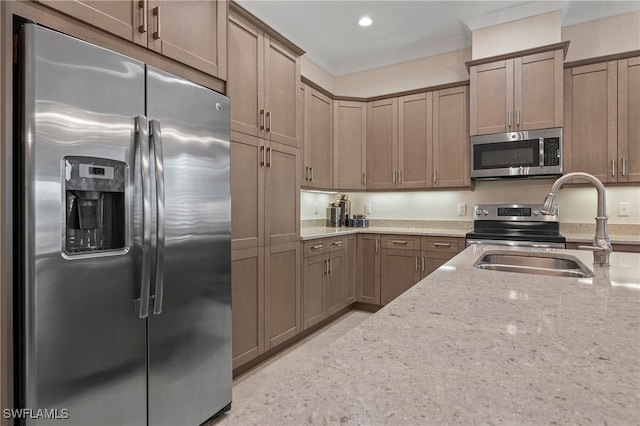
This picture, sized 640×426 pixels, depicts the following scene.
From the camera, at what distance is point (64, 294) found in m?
1.24

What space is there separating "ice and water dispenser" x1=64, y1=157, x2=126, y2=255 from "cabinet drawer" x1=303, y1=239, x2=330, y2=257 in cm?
173

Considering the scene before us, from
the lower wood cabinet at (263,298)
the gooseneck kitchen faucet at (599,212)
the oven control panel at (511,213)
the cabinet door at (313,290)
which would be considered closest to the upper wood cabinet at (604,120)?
the oven control panel at (511,213)

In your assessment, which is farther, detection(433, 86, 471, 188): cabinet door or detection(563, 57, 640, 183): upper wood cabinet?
detection(433, 86, 471, 188): cabinet door

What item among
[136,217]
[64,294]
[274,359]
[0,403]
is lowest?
[274,359]

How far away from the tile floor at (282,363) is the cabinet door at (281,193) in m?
0.89

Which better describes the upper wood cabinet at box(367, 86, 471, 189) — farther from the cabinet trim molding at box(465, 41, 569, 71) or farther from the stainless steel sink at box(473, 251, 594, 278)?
the stainless steel sink at box(473, 251, 594, 278)

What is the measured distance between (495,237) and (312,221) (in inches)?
78.7

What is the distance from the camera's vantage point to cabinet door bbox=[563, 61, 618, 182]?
2982 millimetres

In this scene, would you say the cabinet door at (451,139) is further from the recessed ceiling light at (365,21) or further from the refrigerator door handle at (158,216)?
the refrigerator door handle at (158,216)

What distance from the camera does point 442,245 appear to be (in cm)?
336

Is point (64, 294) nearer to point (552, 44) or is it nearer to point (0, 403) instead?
point (0, 403)

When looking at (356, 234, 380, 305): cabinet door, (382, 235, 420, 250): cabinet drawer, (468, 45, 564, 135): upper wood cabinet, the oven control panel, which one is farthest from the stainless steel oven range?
(356, 234, 380, 305): cabinet door

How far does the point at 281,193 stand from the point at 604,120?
9.47ft

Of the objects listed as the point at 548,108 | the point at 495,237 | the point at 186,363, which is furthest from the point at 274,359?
the point at 548,108
